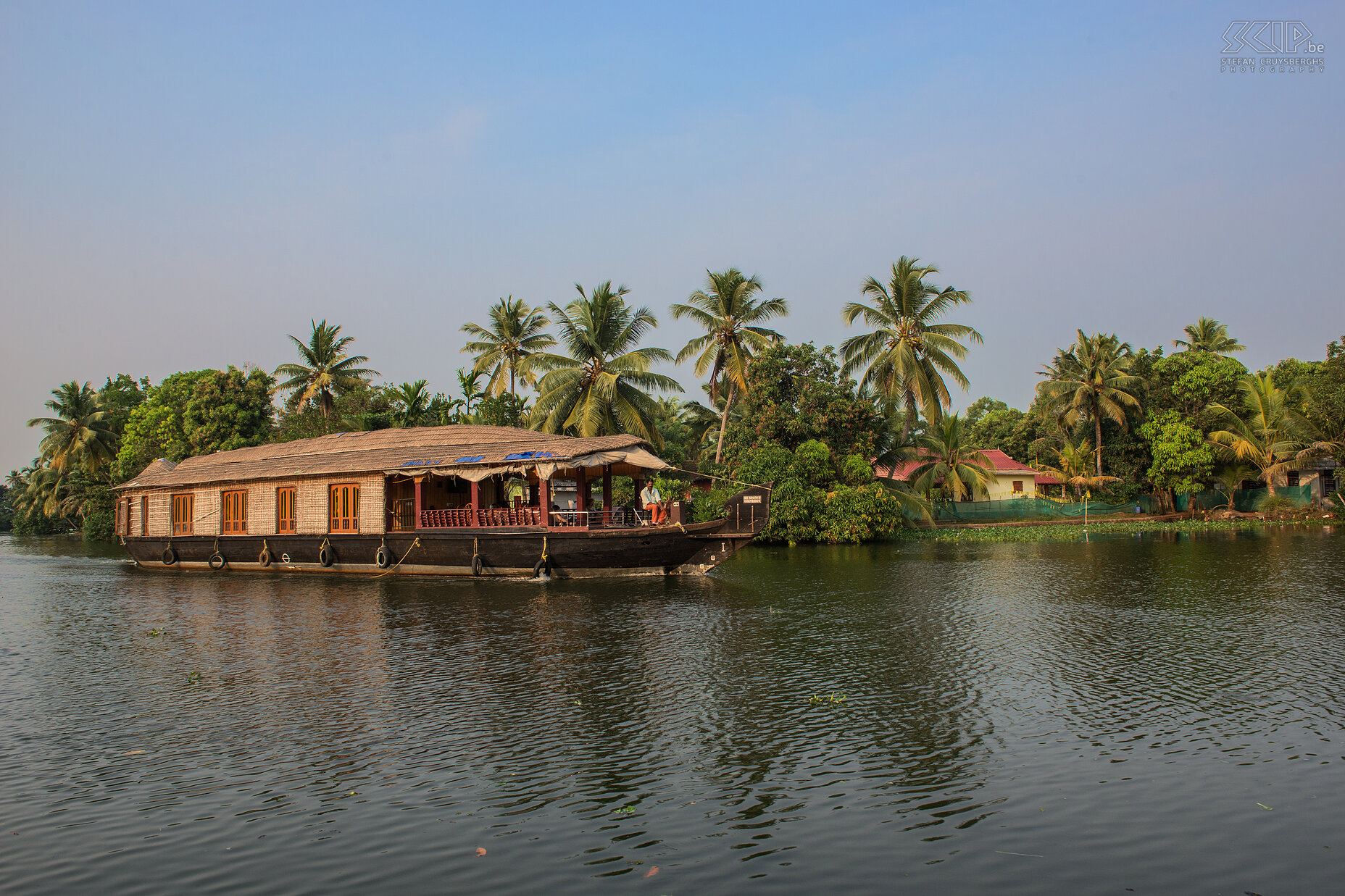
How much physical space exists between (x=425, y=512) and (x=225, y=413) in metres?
27.8

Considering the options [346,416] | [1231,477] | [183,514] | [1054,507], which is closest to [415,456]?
[183,514]

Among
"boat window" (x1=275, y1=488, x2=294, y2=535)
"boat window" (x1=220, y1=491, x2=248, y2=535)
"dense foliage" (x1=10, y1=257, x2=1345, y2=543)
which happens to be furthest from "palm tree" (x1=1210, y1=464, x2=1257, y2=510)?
"boat window" (x1=220, y1=491, x2=248, y2=535)

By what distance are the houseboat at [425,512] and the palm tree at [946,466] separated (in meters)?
19.1

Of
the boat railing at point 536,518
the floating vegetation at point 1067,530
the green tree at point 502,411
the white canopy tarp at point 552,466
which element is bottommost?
the floating vegetation at point 1067,530

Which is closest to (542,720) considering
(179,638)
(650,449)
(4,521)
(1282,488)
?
(179,638)

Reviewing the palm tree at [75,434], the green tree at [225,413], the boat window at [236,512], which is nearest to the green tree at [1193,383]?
the boat window at [236,512]

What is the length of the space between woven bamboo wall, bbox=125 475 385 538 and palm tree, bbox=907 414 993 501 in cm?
2422

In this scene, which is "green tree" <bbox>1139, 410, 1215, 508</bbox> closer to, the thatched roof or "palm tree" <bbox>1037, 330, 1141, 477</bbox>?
"palm tree" <bbox>1037, 330, 1141, 477</bbox>

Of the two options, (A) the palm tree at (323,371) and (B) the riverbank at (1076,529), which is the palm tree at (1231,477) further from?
(A) the palm tree at (323,371)

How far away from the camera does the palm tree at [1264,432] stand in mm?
37844

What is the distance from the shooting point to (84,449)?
163 feet

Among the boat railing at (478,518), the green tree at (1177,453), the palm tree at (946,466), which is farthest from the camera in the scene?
the green tree at (1177,453)

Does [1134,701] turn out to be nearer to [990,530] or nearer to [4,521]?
[990,530]

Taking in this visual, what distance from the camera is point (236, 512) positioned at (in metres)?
25.9
